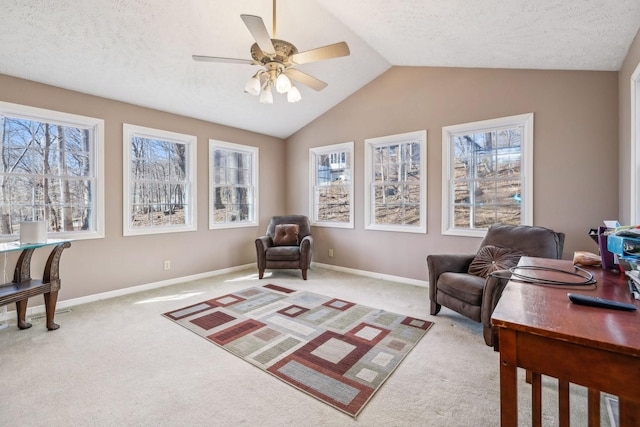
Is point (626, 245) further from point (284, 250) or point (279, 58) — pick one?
point (284, 250)

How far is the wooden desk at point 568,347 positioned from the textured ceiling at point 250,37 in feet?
7.23

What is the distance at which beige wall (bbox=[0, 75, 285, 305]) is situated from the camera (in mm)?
3324

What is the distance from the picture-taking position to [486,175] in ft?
12.2

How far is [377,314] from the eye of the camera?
3.08 m

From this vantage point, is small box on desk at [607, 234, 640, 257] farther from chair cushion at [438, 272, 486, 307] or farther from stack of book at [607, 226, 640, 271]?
chair cushion at [438, 272, 486, 307]

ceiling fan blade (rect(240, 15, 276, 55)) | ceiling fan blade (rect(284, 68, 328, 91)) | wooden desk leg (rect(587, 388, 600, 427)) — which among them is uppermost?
ceiling fan blade (rect(284, 68, 328, 91))

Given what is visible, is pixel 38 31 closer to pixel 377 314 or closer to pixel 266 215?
pixel 266 215

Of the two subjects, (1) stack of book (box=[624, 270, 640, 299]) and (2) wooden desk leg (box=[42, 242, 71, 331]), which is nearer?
(1) stack of book (box=[624, 270, 640, 299])

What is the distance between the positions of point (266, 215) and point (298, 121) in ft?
5.98

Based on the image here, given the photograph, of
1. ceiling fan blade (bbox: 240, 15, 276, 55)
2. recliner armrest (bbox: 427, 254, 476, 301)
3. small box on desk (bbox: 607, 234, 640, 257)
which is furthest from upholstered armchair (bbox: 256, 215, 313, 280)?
small box on desk (bbox: 607, 234, 640, 257)

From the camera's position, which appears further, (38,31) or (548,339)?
(38,31)

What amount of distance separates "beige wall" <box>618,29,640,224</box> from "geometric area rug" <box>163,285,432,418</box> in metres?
2.07

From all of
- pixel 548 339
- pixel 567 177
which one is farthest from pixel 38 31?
pixel 567 177

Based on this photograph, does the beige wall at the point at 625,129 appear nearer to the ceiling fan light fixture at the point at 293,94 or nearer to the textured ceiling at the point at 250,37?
the textured ceiling at the point at 250,37
